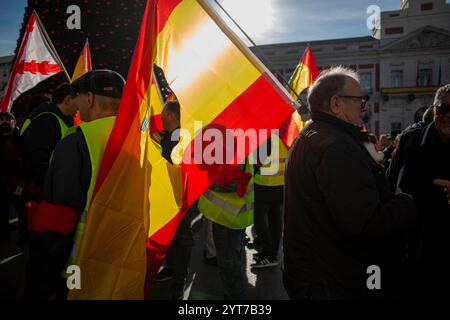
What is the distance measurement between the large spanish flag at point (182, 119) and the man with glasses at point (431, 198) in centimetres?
109

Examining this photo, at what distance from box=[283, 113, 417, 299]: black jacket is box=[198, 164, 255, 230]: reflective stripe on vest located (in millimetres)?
1164

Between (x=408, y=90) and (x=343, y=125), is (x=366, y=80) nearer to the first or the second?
(x=408, y=90)

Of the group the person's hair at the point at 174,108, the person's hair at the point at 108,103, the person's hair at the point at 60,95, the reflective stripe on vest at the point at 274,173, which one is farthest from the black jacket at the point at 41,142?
the reflective stripe on vest at the point at 274,173

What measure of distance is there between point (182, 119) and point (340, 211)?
3.44 feet

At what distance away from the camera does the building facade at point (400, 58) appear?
4006 cm

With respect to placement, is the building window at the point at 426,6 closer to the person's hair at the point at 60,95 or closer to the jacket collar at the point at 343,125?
the person's hair at the point at 60,95

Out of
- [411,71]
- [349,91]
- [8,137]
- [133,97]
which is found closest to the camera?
[349,91]

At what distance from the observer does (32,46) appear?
545cm

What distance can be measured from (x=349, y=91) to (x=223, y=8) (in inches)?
36.3

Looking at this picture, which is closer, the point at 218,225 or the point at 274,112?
the point at 274,112

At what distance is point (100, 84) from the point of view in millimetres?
2025

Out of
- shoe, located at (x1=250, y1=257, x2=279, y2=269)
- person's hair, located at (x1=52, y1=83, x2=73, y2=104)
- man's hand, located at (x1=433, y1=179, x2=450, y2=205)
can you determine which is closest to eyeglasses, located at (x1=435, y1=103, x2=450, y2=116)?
man's hand, located at (x1=433, y1=179, x2=450, y2=205)
